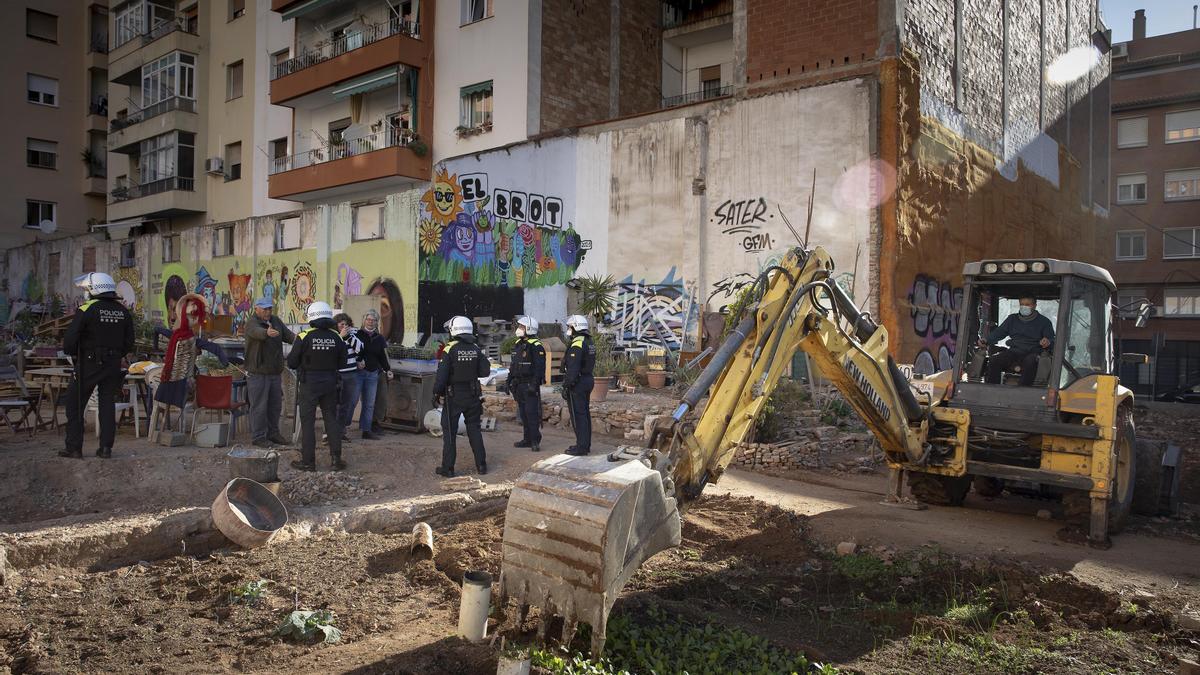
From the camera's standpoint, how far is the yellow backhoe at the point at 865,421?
4258 millimetres

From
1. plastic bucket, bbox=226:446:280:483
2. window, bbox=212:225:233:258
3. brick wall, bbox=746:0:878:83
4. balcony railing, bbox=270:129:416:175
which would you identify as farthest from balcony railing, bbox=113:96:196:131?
plastic bucket, bbox=226:446:280:483

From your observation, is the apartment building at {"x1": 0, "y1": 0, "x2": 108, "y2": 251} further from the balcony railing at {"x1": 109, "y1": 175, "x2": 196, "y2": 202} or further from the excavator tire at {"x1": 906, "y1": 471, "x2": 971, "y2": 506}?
the excavator tire at {"x1": 906, "y1": 471, "x2": 971, "y2": 506}

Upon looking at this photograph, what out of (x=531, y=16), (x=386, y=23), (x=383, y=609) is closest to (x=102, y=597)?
(x=383, y=609)

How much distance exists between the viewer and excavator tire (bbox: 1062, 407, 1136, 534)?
778 centimetres

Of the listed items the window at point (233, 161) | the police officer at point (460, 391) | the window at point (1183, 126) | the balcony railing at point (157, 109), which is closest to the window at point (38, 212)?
the balcony railing at point (157, 109)

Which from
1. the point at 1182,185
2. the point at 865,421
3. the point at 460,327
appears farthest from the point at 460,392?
the point at 1182,185

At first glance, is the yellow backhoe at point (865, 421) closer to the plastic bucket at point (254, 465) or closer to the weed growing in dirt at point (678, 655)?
the weed growing in dirt at point (678, 655)

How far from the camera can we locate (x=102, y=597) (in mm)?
5344

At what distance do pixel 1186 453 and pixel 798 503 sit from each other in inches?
374

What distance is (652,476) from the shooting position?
14.5ft

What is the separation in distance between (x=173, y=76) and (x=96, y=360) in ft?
97.5

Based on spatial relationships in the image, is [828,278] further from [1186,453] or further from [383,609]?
[1186,453]

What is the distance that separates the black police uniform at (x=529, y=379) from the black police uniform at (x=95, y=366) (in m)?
4.80

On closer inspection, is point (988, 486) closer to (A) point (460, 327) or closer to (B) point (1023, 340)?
(B) point (1023, 340)
